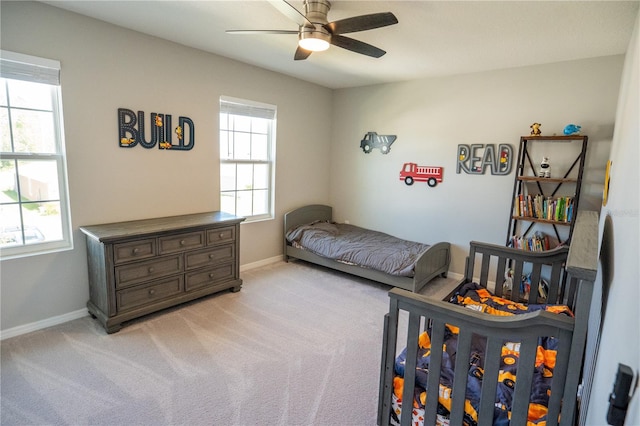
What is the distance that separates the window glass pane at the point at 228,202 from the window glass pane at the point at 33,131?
1643 millimetres

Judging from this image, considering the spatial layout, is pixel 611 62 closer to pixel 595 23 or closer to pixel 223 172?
pixel 595 23

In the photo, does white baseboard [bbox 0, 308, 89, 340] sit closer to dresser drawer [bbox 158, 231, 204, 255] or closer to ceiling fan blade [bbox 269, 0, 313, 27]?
dresser drawer [bbox 158, 231, 204, 255]

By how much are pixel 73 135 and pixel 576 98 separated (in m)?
4.54

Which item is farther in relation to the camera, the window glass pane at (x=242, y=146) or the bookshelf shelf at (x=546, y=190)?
the window glass pane at (x=242, y=146)

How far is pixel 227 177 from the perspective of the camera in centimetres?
395

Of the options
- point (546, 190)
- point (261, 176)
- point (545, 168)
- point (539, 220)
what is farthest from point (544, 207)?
point (261, 176)

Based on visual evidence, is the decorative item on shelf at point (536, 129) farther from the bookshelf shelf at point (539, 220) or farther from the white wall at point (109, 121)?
the white wall at point (109, 121)

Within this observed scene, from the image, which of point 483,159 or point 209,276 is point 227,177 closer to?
point 209,276

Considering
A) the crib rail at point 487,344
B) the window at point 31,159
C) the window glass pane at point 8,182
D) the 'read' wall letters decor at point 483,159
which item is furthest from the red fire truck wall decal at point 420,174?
the window glass pane at point 8,182

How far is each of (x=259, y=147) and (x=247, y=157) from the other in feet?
0.76

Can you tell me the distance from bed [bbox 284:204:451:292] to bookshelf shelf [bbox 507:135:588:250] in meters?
0.82

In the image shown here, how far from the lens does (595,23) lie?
240 cm

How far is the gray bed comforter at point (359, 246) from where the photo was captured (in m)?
3.57

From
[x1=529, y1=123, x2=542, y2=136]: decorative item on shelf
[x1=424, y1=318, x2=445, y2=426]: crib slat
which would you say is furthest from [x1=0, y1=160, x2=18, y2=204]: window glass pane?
[x1=529, y1=123, x2=542, y2=136]: decorative item on shelf
